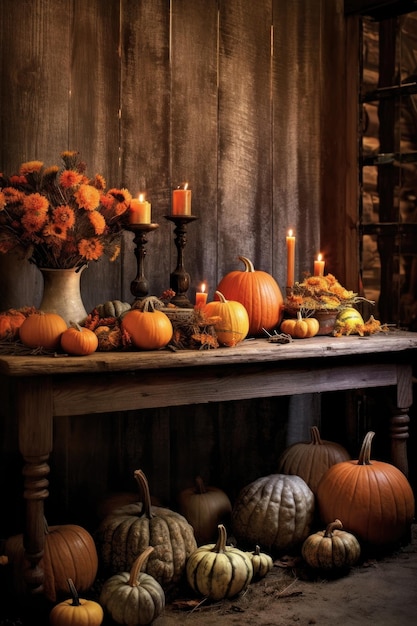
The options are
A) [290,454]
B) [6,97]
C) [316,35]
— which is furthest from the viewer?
[316,35]

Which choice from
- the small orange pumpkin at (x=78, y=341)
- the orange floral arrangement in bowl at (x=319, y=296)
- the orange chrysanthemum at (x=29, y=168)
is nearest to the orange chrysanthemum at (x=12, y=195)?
the orange chrysanthemum at (x=29, y=168)

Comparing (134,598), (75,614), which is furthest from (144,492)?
(75,614)

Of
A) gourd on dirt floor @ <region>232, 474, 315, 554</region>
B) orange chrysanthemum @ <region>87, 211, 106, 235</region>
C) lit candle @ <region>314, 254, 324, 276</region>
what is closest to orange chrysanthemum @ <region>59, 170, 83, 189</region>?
orange chrysanthemum @ <region>87, 211, 106, 235</region>

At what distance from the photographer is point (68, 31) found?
3.10 meters

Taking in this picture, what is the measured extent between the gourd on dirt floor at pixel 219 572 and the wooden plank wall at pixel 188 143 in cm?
72

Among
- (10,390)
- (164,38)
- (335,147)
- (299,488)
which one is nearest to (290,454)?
(299,488)

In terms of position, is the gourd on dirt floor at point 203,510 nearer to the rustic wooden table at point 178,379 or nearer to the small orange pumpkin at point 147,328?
the rustic wooden table at point 178,379

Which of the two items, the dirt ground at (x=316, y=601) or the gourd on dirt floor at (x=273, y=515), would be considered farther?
Answer: the gourd on dirt floor at (x=273, y=515)

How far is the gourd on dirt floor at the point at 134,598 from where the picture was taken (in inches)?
96.5

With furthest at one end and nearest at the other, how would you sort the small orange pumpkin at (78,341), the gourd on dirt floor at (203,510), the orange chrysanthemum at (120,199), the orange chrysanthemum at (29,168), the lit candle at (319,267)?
the lit candle at (319,267), the gourd on dirt floor at (203,510), the orange chrysanthemum at (120,199), the orange chrysanthemum at (29,168), the small orange pumpkin at (78,341)

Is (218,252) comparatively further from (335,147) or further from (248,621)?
(248,621)

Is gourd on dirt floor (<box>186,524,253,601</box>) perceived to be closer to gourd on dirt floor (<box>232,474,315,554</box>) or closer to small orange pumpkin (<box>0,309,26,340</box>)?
gourd on dirt floor (<box>232,474,315,554</box>)

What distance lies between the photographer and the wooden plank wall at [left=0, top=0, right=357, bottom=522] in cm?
305

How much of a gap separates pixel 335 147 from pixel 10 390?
6.67 ft
